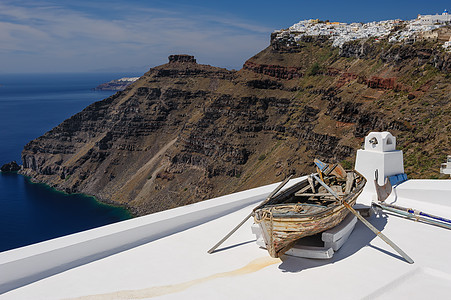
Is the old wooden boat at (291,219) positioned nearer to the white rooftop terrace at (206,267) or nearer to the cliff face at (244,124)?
the white rooftop terrace at (206,267)

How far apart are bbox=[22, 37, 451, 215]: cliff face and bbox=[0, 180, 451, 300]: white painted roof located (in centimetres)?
2637

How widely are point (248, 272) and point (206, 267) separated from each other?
0.75m

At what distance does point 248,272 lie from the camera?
6473mm

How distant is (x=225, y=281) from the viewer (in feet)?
20.4

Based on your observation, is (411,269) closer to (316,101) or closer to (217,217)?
(217,217)

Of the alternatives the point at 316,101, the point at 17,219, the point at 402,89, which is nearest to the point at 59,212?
the point at 17,219

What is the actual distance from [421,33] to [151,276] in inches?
2077

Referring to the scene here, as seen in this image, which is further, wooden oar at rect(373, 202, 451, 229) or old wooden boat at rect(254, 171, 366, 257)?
wooden oar at rect(373, 202, 451, 229)

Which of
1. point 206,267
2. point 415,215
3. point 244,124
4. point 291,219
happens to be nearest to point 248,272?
point 206,267

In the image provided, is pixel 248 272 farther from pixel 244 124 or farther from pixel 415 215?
pixel 244 124

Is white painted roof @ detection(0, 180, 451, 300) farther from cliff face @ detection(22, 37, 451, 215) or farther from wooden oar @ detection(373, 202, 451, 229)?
cliff face @ detection(22, 37, 451, 215)

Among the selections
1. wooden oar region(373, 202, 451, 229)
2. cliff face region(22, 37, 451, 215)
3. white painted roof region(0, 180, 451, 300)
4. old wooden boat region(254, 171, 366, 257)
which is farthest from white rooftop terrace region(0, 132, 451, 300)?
cliff face region(22, 37, 451, 215)

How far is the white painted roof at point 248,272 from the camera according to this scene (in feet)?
19.2

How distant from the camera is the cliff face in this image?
42469 millimetres
